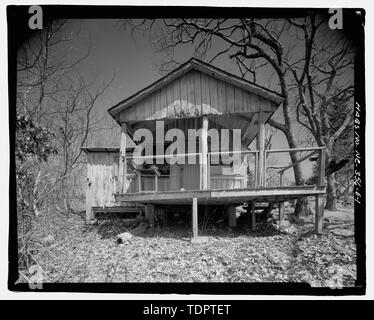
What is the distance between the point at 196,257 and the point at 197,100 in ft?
12.9

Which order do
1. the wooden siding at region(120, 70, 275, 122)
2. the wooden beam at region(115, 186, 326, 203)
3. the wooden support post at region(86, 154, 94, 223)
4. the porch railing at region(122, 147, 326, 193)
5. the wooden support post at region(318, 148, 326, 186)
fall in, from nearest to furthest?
the wooden support post at region(318, 148, 326, 186)
the wooden beam at region(115, 186, 326, 203)
the porch railing at region(122, 147, 326, 193)
the wooden siding at region(120, 70, 275, 122)
the wooden support post at region(86, 154, 94, 223)

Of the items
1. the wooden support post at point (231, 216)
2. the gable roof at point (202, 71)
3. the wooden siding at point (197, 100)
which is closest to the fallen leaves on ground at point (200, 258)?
the wooden support post at point (231, 216)

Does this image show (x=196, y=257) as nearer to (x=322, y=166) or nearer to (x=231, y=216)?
→ (x=231, y=216)

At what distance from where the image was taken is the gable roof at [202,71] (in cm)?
566

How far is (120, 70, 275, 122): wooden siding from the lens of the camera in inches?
229

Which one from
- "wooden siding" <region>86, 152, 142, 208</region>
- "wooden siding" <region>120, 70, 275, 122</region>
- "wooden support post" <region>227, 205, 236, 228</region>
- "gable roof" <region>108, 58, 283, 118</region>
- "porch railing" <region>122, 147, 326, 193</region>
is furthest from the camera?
"wooden siding" <region>86, 152, 142, 208</region>

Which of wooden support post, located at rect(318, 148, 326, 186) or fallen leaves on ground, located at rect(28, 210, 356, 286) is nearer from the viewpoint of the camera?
fallen leaves on ground, located at rect(28, 210, 356, 286)

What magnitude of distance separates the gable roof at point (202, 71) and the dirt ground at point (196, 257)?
326 centimetres

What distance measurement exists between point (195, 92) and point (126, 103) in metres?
2.00

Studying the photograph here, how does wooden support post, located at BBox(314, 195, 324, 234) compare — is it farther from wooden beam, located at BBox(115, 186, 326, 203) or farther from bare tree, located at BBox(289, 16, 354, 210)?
bare tree, located at BBox(289, 16, 354, 210)

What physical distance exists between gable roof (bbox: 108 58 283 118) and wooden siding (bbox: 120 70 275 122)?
3.9 inches

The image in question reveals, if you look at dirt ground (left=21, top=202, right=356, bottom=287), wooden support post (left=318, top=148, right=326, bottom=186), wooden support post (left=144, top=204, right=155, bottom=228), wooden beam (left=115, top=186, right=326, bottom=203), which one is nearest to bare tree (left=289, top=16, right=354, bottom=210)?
wooden support post (left=318, top=148, right=326, bottom=186)

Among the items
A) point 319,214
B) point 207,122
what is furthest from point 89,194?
point 319,214
